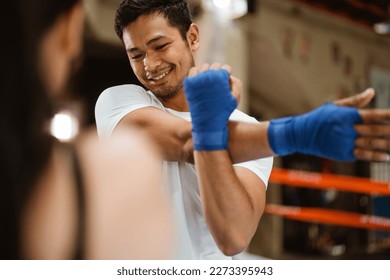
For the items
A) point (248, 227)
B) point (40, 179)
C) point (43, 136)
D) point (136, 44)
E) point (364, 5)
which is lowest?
point (248, 227)

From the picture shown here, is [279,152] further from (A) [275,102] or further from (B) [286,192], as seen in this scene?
(B) [286,192]

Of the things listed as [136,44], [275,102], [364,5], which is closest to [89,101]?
[136,44]

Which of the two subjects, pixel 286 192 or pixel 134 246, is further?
pixel 286 192

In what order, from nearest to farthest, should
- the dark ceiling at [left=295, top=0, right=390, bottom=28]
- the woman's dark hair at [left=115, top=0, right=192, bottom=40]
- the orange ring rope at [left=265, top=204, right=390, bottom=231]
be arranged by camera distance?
1. the woman's dark hair at [left=115, top=0, right=192, bottom=40]
2. the dark ceiling at [left=295, top=0, right=390, bottom=28]
3. the orange ring rope at [left=265, top=204, right=390, bottom=231]

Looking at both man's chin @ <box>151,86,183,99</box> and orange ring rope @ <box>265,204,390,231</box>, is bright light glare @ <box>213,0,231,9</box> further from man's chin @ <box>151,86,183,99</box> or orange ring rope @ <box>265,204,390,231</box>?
orange ring rope @ <box>265,204,390,231</box>

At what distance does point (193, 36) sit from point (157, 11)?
0.37ft

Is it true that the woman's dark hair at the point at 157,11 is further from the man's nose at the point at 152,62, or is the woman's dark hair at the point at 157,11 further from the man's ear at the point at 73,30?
the man's ear at the point at 73,30

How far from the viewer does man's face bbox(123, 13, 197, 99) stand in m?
1.04

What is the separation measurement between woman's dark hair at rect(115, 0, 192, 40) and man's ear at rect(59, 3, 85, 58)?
21 cm

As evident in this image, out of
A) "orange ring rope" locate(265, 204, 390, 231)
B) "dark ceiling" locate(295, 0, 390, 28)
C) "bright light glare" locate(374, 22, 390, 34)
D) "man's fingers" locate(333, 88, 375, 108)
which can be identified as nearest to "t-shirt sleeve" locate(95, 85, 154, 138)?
"man's fingers" locate(333, 88, 375, 108)

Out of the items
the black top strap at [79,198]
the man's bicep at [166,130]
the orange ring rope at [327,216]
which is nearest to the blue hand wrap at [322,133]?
the man's bicep at [166,130]

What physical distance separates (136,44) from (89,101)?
0.85 feet
